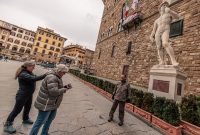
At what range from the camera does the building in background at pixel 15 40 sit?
2395 inches

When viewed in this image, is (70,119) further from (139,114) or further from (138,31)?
(138,31)

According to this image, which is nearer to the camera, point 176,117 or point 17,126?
point 17,126

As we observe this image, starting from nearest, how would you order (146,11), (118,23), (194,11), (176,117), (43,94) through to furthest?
(43,94) < (176,117) < (194,11) < (146,11) < (118,23)

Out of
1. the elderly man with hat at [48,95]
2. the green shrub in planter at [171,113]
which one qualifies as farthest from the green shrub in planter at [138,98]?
the elderly man with hat at [48,95]

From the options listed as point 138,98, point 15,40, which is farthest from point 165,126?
point 15,40

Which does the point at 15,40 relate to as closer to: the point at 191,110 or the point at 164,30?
the point at 164,30

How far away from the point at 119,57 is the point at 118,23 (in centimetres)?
574

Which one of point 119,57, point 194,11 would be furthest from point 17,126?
point 119,57

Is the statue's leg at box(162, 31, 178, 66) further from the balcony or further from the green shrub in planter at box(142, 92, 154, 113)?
the balcony

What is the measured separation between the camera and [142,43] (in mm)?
13000

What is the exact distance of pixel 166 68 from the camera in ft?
19.9

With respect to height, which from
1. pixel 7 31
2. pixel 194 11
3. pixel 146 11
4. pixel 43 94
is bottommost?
pixel 43 94

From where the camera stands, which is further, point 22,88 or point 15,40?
point 15,40

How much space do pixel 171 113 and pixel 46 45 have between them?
64472mm
